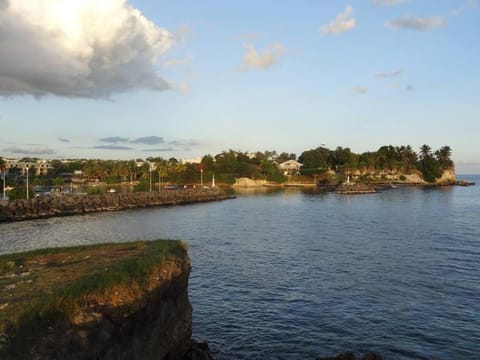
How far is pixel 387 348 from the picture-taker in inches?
773

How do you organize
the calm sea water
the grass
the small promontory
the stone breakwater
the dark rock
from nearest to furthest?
the small promontory → the grass → the dark rock → the calm sea water → the stone breakwater

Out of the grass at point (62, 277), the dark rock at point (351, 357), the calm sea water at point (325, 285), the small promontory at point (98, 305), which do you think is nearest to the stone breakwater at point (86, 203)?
the calm sea water at point (325, 285)

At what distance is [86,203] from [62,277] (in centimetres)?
7917

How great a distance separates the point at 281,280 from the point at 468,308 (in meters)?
12.0

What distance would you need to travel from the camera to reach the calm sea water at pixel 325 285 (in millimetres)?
20469

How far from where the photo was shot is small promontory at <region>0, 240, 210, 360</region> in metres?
10.9

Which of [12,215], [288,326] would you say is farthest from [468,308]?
[12,215]

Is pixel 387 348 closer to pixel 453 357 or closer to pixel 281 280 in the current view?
pixel 453 357

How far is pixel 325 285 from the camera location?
2991 centimetres

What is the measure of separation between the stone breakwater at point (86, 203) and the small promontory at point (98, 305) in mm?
60790

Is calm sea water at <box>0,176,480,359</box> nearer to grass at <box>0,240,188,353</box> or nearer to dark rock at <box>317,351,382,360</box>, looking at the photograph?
dark rock at <box>317,351,382,360</box>

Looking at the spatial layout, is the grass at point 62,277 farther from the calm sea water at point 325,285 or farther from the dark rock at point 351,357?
the dark rock at point 351,357

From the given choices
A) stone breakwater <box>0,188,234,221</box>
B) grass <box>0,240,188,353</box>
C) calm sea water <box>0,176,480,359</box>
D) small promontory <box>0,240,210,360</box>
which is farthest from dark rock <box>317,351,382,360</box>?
stone breakwater <box>0,188,234,221</box>

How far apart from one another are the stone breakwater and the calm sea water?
10.3 m
